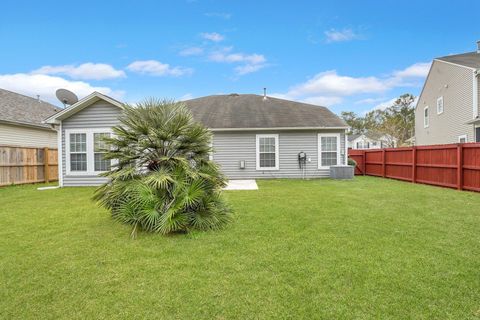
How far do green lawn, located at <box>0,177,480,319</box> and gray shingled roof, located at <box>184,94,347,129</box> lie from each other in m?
7.78

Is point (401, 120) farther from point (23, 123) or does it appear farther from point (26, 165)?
point (26, 165)

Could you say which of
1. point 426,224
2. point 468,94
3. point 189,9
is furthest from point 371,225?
point 468,94

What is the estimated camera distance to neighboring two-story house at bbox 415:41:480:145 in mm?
13430

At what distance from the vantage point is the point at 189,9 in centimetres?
1135

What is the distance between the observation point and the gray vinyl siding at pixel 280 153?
12.9 m

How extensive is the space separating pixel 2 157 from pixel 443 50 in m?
27.5

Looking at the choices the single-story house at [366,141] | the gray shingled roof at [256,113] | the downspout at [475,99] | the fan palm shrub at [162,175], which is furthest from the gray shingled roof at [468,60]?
the single-story house at [366,141]

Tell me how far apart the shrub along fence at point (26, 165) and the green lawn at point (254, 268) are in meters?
7.48

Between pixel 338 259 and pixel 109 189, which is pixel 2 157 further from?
pixel 338 259

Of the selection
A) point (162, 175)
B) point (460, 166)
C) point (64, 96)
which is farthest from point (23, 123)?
point (460, 166)

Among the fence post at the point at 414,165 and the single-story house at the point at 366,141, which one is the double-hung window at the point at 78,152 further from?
the single-story house at the point at 366,141

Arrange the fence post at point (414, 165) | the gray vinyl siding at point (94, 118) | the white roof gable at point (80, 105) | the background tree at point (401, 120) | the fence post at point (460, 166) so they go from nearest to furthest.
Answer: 1. the fence post at point (460, 166)
2. the white roof gable at point (80, 105)
3. the gray vinyl siding at point (94, 118)
4. the fence post at point (414, 165)
5. the background tree at point (401, 120)

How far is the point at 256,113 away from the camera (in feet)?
46.1

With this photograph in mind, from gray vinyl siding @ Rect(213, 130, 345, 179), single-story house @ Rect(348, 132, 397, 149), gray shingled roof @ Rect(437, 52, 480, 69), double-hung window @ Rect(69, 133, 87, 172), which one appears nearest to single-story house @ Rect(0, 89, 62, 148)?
double-hung window @ Rect(69, 133, 87, 172)
